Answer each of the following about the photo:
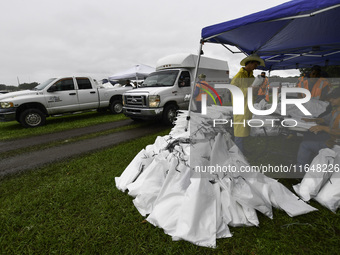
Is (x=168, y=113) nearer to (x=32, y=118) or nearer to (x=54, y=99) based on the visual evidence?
(x=54, y=99)

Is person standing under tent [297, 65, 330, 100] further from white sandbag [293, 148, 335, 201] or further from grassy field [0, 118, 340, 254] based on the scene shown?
grassy field [0, 118, 340, 254]

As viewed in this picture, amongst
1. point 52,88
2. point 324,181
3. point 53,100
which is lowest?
point 324,181

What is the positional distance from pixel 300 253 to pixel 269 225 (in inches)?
13.6

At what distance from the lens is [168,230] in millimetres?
1911

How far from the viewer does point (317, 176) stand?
7.55ft

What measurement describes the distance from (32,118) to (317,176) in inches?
365

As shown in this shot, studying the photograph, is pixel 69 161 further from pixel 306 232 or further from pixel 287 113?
pixel 287 113

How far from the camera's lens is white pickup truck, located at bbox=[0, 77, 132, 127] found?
22.8ft

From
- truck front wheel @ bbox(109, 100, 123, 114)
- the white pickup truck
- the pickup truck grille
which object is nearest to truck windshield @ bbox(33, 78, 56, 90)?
the white pickup truck

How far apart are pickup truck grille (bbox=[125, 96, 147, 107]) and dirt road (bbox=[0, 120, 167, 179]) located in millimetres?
969

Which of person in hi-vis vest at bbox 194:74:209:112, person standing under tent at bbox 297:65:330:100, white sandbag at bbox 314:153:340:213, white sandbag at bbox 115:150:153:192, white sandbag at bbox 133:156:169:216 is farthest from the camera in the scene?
person in hi-vis vest at bbox 194:74:209:112

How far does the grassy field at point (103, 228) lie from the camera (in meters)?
1.77

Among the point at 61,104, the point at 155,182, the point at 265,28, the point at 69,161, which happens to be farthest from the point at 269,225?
the point at 61,104

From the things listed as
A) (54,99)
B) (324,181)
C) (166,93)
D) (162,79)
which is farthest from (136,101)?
(324,181)
